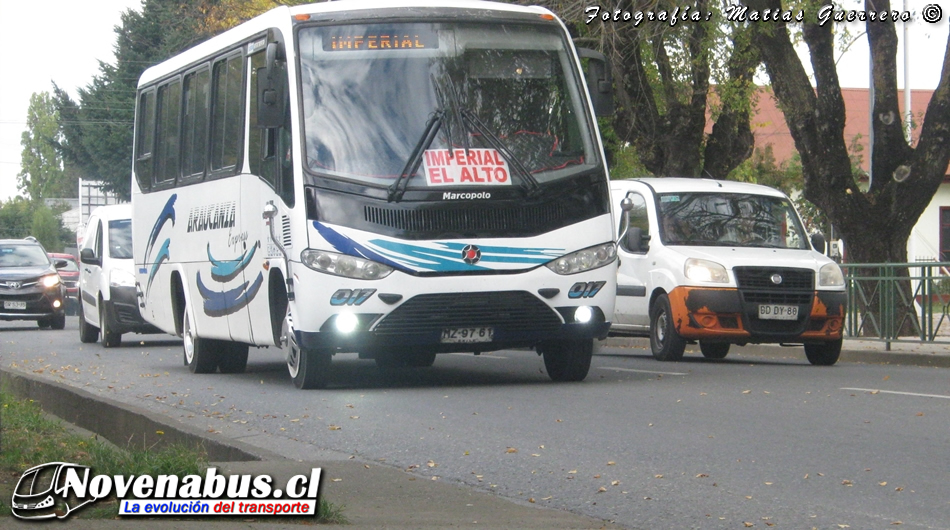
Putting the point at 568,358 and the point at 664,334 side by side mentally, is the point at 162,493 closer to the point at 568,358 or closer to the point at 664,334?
the point at 568,358

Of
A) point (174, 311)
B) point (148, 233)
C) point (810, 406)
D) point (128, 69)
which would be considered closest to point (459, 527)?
point (810, 406)

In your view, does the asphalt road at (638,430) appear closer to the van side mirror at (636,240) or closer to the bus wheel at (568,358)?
the bus wheel at (568,358)

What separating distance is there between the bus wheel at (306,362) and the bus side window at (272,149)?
3.55ft

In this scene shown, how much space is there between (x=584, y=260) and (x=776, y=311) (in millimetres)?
4200

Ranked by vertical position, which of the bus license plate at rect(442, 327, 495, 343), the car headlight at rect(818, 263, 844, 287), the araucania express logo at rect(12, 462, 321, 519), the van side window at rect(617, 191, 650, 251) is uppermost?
the van side window at rect(617, 191, 650, 251)

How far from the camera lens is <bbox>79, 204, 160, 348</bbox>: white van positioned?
22.5 metres

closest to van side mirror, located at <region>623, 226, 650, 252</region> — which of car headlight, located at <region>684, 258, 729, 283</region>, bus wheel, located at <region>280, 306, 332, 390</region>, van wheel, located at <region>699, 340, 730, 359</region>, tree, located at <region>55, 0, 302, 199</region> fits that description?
car headlight, located at <region>684, 258, 729, 283</region>

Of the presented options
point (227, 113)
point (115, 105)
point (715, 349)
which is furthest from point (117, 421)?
point (115, 105)

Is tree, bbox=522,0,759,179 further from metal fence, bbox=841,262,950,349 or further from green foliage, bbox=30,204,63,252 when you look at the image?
green foliage, bbox=30,204,63,252

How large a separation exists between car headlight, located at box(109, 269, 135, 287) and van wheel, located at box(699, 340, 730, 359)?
29.5 feet

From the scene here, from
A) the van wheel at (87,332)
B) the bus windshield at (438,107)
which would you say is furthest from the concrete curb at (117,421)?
the van wheel at (87,332)

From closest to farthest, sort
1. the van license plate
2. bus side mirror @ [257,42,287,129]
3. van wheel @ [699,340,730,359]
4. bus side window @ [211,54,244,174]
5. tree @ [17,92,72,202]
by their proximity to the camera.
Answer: bus side mirror @ [257,42,287,129]
bus side window @ [211,54,244,174]
the van license plate
van wheel @ [699,340,730,359]
tree @ [17,92,72,202]

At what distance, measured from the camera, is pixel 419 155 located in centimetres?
1213

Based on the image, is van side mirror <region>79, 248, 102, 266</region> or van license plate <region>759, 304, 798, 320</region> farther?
van side mirror <region>79, 248, 102, 266</region>
